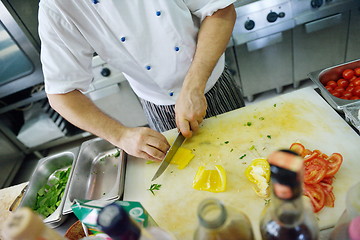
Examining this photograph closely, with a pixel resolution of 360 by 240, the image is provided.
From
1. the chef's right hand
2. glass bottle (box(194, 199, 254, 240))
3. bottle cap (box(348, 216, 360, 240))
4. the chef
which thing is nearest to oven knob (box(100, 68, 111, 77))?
the chef

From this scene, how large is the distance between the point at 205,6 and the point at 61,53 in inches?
19.9

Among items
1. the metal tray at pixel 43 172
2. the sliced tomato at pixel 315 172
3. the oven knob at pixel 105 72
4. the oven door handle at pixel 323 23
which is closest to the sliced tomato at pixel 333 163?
the sliced tomato at pixel 315 172

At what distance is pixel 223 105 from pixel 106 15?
0.57 meters

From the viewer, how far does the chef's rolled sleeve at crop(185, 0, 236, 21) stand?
0.91m

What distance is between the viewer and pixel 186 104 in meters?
0.84

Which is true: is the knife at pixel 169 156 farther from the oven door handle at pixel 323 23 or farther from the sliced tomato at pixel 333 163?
the oven door handle at pixel 323 23

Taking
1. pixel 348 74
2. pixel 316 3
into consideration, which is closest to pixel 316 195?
pixel 348 74

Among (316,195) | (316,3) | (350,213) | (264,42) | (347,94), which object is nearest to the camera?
(350,213)

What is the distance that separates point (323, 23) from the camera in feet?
5.73

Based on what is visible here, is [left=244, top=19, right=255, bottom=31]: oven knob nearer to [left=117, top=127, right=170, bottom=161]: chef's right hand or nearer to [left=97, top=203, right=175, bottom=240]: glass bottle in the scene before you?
[left=117, top=127, right=170, bottom=161]: chef's right hand

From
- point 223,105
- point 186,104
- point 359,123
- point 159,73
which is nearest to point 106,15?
point 159,73

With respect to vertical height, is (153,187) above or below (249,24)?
above

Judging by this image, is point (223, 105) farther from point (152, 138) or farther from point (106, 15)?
point (106, 15)

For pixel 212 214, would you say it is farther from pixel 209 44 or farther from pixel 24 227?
pixel 209 44
